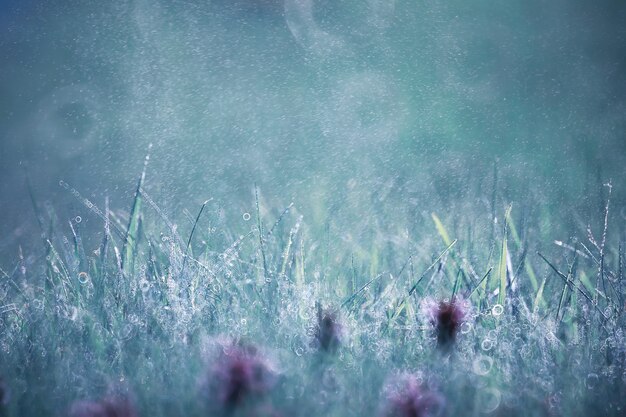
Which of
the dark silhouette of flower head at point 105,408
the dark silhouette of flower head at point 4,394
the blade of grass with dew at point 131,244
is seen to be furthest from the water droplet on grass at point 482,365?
the blade of grass with dew at point 131,244

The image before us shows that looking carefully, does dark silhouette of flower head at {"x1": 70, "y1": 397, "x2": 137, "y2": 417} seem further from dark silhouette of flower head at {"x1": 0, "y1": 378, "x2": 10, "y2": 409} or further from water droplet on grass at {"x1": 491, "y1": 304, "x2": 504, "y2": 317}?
water droplet on grass at {"x1": 491, "y1": 304, "x2": 504, "y2": 317}

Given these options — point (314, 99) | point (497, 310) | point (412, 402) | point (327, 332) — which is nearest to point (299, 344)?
point (327, 332)

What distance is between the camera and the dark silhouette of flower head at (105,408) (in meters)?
0.71

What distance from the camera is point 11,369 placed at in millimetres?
867

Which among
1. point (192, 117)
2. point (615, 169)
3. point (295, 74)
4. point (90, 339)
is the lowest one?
point (615, 169)

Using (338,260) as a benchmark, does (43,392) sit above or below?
above

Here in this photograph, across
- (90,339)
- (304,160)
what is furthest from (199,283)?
(304,160)

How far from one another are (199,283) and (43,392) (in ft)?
1.37

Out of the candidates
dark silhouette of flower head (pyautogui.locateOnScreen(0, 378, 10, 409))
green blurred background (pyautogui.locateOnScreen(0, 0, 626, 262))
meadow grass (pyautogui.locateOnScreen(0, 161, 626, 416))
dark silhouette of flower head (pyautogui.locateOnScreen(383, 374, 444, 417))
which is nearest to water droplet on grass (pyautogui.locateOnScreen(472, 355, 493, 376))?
meadow grass (pyautogui.locateOnScreen(0, 161, 626, 416))

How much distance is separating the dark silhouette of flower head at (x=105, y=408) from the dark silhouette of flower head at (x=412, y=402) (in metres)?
0.35

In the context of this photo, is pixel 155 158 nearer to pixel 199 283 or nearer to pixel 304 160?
pixel 304 160

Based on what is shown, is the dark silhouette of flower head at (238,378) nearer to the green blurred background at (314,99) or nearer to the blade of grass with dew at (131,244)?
the blade of grass with dew at (131,244)

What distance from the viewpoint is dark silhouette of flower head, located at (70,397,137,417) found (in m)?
0.71

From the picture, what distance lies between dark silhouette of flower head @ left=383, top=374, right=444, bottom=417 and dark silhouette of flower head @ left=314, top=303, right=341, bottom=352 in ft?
0.52
